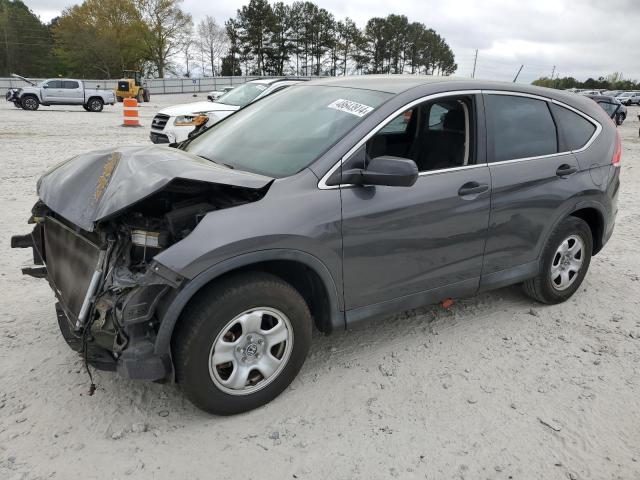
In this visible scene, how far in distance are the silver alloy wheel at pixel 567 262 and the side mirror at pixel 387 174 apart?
78.0 inches

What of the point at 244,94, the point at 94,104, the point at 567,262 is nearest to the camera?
the point at 567,262

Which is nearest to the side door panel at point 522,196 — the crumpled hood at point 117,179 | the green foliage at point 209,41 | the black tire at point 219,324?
the black tire at point 219,324

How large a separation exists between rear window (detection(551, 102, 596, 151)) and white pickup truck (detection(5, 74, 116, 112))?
2704cm

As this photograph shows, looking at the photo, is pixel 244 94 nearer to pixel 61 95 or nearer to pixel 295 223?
pixel 295 223

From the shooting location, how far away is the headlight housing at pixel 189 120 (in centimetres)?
1169

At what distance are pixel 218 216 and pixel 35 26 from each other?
80.3m

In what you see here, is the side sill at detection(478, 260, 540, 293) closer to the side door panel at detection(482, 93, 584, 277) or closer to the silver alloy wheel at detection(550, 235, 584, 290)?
the side door panel at detection(482, 93, 584, 277)

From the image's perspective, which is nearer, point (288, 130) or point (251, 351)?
point (251, 351)

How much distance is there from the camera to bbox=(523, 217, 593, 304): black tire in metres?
4.18

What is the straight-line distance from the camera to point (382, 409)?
3062 millimetres

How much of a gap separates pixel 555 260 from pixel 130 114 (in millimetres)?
17665

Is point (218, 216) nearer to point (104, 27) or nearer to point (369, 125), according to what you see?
point (369, 125)

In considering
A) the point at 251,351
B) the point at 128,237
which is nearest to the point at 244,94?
the point at 128,237

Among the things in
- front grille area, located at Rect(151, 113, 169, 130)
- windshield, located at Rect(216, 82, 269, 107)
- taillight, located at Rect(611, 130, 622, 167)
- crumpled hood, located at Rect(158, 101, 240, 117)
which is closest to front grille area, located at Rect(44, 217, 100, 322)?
taillight, located at Rect(611, 130, 622, 167)
